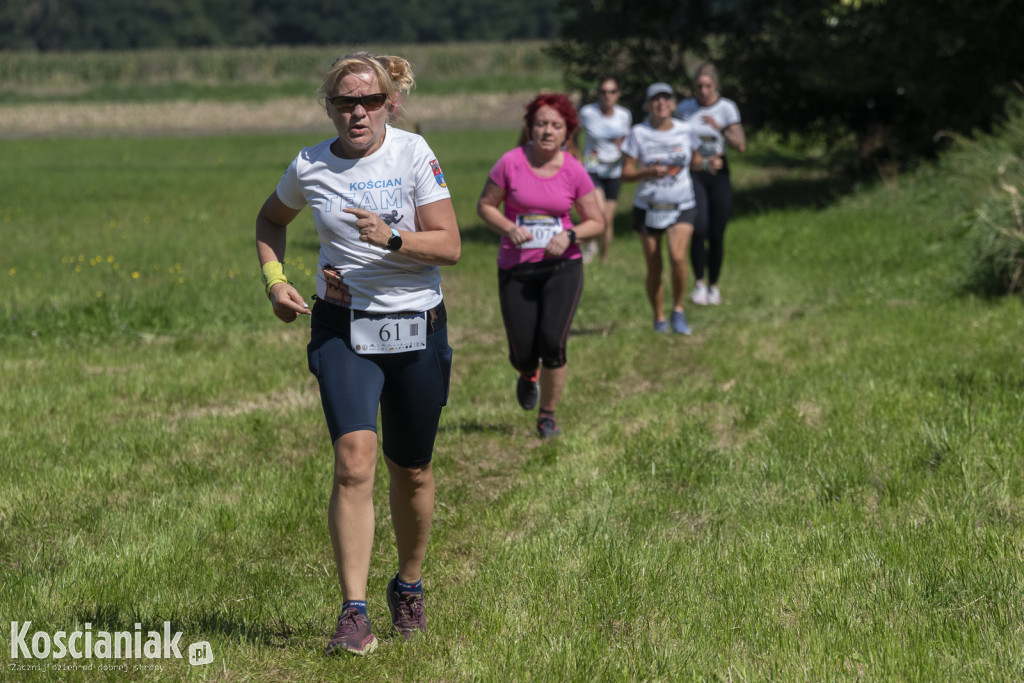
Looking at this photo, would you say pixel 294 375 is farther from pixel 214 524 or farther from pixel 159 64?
pixel 159 64

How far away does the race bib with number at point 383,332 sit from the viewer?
4.05 m

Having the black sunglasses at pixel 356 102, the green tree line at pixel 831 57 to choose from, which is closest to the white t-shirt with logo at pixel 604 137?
the green tree line at pixel 831 57

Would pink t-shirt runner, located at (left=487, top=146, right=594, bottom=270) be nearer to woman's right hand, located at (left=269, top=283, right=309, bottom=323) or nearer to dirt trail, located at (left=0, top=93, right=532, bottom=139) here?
woman's right hand, located at (left=269, top=283, right=309, bottom=323)

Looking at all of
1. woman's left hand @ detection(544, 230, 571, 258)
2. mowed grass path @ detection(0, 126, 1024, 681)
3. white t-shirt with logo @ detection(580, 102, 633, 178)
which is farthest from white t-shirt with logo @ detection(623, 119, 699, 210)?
white t-shirt with logo @ detection(580, 102, 633, 178)

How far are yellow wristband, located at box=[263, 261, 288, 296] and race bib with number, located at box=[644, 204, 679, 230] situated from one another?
20.9ft

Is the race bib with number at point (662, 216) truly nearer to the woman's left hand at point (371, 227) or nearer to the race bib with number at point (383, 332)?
the race bib with number at point (383, 332)

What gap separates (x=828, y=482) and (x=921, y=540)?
0.94 meters

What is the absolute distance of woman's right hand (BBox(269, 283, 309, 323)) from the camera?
401 centimetres

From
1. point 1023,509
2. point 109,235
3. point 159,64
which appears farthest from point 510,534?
point 159,64

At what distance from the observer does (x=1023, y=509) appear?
5141mm

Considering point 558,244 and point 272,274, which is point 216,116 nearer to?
point 558,244

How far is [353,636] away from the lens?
13.0 ft

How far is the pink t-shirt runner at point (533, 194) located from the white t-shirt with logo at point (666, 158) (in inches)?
124

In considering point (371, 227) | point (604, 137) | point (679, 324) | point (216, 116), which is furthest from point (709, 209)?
point (216, 116)
